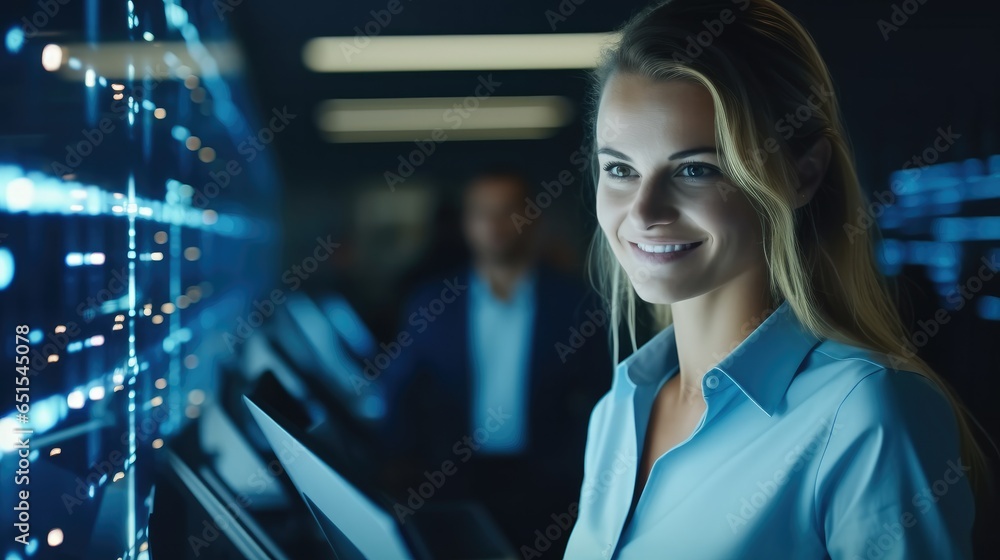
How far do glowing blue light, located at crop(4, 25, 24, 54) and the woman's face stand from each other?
3.43 ft

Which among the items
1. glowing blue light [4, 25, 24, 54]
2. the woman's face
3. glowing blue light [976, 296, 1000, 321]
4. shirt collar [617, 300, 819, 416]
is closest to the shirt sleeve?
shirt collar [617, 300, 819, 416]

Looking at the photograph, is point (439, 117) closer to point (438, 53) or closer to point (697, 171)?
point (438, 53)

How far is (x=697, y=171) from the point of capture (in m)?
0.97

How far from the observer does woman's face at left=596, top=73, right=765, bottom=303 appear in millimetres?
963

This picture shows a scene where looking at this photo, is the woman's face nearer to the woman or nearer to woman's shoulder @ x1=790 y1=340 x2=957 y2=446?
the woman

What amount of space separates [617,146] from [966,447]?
68 cm

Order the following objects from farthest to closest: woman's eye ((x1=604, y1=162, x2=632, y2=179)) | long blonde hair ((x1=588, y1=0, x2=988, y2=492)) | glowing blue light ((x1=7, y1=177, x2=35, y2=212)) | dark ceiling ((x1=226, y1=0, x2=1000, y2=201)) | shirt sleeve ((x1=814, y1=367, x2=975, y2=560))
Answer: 1. dark ceiling ((x1=226, y1=0, x2=1000, y2=201))
2. glowing blue light ((x1=7, y1=177, x2=35, y2=212))
3. woman's eye ((x1=604, y1=162, x2=632, y2=179))
4. long blonde hair ((x1=588, y1=0, x2=988, y2=492))
5. shirt sleeve ((x1=814, y1=367, x2=975, y2=560))

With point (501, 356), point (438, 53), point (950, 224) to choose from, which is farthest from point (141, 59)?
point (950, 224)

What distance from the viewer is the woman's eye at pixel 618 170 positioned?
1.03 m

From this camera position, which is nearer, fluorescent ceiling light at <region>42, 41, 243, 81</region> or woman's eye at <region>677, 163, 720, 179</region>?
woman's eye at <region>677, 163, 720, 179</region>

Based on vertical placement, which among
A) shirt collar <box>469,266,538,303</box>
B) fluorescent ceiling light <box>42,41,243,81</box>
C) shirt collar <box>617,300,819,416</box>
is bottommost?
shirt collar <box>617,300,819,416</box>

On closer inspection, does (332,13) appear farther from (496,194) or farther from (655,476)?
(655,476)

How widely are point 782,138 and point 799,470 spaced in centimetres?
43

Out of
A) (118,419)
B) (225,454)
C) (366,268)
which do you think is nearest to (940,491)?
(366,268)
